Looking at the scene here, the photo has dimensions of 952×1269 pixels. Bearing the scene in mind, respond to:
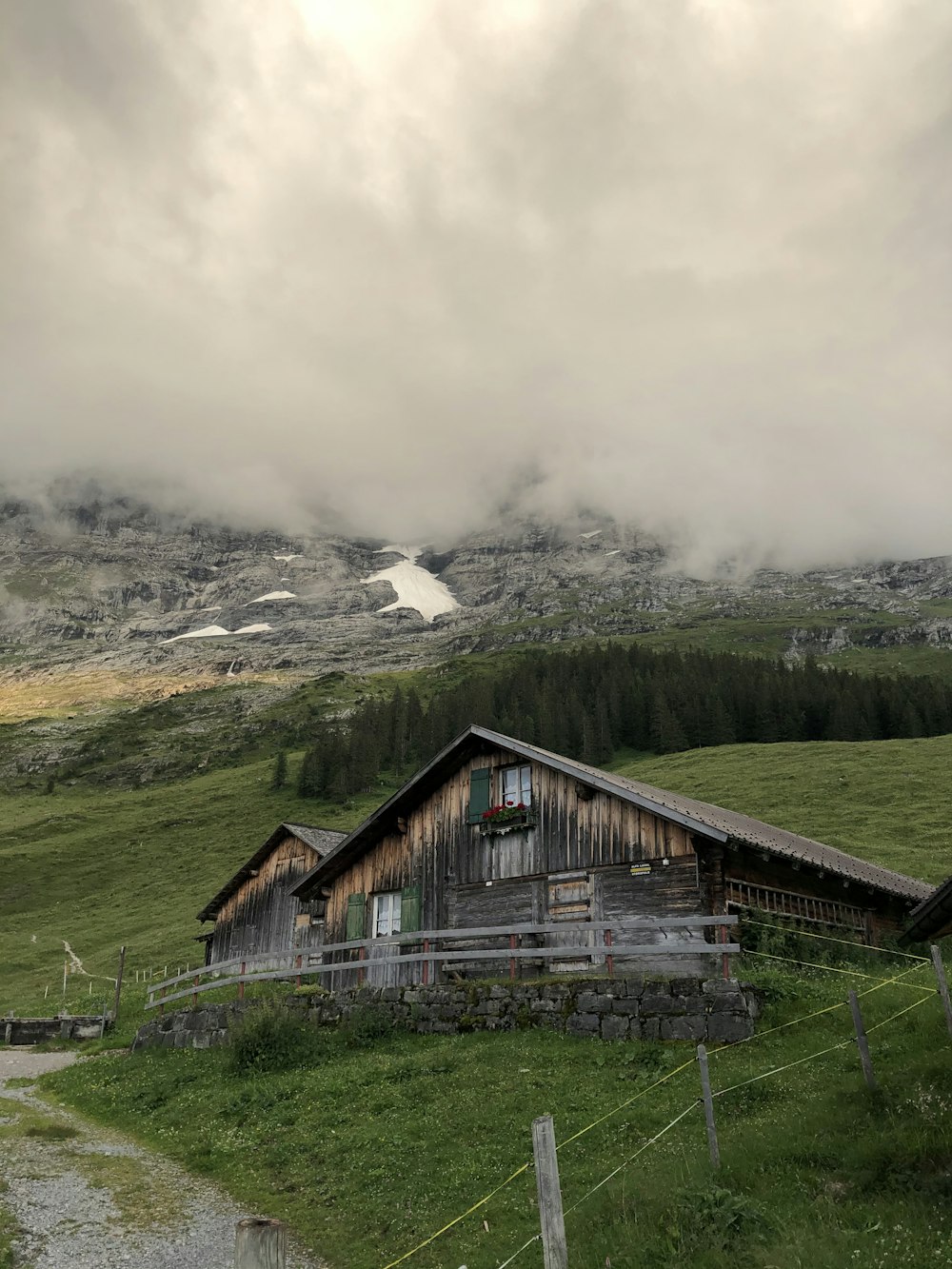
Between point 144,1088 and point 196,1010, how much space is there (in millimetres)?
4178

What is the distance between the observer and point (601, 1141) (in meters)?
13.6

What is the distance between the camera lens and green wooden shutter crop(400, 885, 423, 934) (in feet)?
102

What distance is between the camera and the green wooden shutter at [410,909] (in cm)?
3102

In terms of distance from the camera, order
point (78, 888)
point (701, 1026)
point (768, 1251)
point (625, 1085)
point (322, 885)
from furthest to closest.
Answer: point (78, 888), point (322, 885), point (701, 1026), point (625, 1085), point (768, 1251)

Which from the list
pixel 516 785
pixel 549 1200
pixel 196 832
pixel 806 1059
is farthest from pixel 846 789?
pixel 196 832

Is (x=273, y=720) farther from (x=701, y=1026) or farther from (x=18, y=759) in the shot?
(x=701, y=1026)

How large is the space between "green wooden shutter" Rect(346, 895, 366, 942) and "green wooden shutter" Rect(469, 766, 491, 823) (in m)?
6.74

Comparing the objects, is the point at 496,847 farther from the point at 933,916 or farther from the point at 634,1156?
the point at 933,916

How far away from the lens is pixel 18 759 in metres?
159

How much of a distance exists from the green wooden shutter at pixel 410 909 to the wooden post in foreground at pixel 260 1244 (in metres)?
25.3

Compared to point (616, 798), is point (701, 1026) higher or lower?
lower

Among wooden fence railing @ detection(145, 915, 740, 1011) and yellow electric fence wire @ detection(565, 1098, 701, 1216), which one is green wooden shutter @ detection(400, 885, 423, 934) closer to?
wooden fence railing @ detection(145, 915, 740, 1011)

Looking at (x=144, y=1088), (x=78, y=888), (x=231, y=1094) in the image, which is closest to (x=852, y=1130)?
(x=231, y=1094)

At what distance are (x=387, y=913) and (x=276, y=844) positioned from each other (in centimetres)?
1807
